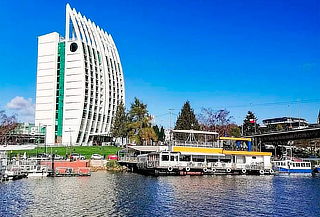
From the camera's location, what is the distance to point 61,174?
66.2 m

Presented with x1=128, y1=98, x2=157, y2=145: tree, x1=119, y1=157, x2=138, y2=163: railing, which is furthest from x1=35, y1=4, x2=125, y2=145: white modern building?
x1=119, y1=157, x2=138, y2=163: railing

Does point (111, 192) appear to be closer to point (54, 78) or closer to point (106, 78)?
point (54, 78)

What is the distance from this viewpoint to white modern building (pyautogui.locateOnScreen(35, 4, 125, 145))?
445ft

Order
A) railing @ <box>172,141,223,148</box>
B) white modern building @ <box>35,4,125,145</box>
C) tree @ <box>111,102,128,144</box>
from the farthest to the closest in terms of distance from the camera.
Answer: white modern building @ <box>35,4,125,145</box>, tree @ <box>111,102,128,144</box>, railing @ <box>172,141,223,148</box>

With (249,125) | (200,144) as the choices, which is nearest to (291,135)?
(249,125)

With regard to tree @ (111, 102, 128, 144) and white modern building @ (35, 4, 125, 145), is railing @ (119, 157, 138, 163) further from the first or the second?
white modern building @ (35, 4, 125, 145)

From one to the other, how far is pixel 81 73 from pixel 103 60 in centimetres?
1690

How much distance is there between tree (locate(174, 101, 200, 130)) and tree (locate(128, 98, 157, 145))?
89.4 ft

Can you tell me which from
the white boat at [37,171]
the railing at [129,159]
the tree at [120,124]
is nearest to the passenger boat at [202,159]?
the railing at [129,159]

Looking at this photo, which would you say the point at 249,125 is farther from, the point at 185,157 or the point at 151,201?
the point at 151,201

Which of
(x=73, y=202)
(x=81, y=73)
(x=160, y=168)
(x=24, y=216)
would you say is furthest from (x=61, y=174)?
(x=81, y=73)

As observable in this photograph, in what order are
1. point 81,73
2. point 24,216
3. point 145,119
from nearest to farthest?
point 24,216, point 145,119, point 81,73

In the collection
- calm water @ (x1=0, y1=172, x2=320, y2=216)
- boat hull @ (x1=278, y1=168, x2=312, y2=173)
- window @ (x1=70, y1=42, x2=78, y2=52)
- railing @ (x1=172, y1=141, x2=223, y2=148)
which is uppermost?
window @ (x1=70, y1=42, x2=78, y2=52)

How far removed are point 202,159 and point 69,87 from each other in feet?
237
